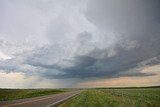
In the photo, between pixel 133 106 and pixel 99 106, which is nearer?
pixel 133 106

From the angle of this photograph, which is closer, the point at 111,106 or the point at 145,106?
the point at 145,106

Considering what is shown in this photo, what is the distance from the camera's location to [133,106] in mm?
19641

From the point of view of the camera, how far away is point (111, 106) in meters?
22.3

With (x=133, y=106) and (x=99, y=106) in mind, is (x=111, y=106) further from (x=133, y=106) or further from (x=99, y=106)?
(x=133, y=106)

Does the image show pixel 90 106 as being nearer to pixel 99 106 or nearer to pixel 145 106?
pixel 99 106

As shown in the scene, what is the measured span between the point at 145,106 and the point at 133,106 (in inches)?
43.2

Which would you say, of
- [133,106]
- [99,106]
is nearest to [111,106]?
[99,106]

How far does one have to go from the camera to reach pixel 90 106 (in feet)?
73.5

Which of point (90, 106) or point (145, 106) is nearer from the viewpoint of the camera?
point (145, 106)

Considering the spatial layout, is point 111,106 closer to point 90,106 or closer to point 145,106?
point 90,106

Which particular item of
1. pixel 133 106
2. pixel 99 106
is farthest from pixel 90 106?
pixel 133 106

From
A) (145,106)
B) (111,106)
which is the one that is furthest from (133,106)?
(111,106)

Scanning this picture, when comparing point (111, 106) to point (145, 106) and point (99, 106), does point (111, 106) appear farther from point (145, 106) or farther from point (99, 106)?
point (145, 106)

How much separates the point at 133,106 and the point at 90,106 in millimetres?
4431
